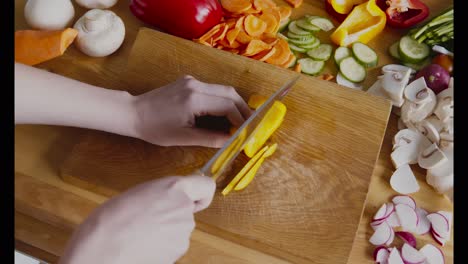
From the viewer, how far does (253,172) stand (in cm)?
128

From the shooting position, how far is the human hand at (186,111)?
4.21ft

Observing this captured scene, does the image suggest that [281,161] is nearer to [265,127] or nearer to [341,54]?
[265,127]

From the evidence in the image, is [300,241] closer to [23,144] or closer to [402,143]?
[402,143]

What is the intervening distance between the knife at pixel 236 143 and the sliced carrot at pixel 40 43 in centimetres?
54

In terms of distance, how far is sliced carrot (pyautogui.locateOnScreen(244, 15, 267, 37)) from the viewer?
153 centimetres

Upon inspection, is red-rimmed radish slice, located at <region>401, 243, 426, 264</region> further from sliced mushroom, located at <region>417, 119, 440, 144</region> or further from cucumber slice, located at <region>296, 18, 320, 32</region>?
cucumber slice, located at <region>296, 18, 320, 32</region>

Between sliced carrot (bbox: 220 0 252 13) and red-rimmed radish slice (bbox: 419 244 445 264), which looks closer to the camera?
red-rimmed radish slice (bbox: 419 244 445 264)

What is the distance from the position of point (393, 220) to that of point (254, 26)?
0.63 meters

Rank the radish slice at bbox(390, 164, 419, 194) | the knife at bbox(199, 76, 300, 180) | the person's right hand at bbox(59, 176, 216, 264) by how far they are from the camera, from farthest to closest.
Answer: the radish slice at bbox(390, 164, 419, 194) < the knife at bbox(199, 76, 300, 180) < the person's right hand at bbox(59, 176, 216, 264)

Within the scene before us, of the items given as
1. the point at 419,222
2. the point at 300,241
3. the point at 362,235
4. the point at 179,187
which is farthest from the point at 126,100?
the point at 419,222

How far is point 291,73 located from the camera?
140 cm

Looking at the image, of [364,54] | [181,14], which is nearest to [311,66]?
[364,54]

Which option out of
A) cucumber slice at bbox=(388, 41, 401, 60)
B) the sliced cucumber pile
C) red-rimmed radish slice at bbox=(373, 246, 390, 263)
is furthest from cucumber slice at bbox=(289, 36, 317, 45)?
red-rimmed radish slice at bbox=(373, 246, 390, 263)

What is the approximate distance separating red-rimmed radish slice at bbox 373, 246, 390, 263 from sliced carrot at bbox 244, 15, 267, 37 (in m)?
0.65
